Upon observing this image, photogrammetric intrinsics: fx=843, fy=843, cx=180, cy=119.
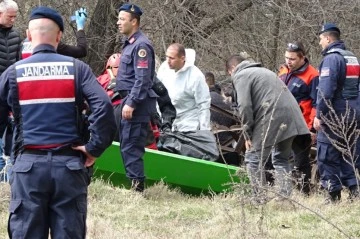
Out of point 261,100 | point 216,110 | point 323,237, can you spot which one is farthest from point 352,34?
point 323,237

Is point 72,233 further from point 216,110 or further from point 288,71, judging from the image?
point 216,110

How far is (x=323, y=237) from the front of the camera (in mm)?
6332

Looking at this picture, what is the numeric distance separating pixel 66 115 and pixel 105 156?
410 centimetres

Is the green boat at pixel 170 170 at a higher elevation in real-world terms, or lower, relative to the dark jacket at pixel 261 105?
lower

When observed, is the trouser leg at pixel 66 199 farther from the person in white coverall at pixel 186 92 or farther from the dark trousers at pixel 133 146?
the person in white coverall at pixel 186 92

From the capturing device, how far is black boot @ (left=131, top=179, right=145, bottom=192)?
26.6 feet

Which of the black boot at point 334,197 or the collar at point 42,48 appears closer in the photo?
the collar at point 42,48

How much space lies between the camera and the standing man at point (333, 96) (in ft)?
26.4

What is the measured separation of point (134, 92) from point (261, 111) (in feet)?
3.91

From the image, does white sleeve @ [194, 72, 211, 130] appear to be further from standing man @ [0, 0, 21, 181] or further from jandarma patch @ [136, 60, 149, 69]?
standing man @ [0, 0, 21, 181]

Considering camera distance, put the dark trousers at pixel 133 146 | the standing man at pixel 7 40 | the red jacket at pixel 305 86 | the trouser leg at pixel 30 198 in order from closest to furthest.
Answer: the trouser leg at pixel 30 198 < the standing man at pixel 7 40 < the dark trousers at pixel 133 146 < the red jacket at pixel 305 86

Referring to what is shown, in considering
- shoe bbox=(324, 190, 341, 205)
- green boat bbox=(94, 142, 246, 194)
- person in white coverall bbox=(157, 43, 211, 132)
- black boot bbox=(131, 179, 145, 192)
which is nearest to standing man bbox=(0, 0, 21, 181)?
black boot bbox=(131, 179, 145, 192)

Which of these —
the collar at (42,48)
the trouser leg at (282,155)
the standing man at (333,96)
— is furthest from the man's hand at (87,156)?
the standing man at (333,96)

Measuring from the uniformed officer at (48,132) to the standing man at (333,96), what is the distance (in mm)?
3722
